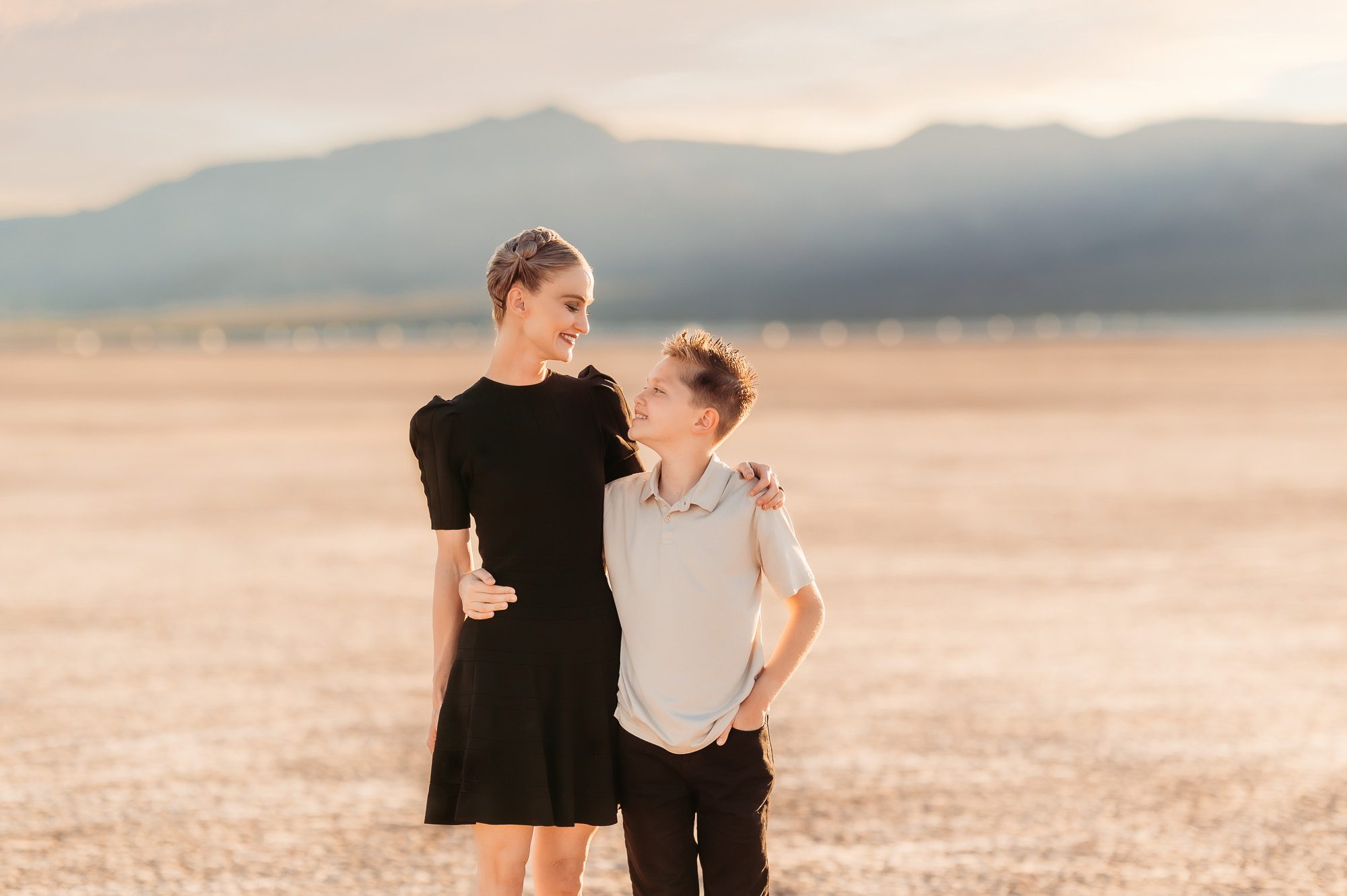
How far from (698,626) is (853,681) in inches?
160

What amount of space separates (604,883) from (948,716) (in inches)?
92.1

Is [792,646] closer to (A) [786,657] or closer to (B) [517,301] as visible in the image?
(A) [786,657]

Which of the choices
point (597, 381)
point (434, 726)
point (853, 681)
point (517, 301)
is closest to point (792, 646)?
point (597, 381)

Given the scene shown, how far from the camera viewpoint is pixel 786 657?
311cm

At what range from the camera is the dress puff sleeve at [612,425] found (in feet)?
10.6

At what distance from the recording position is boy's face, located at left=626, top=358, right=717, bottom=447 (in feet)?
10.1

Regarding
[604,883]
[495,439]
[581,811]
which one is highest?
[495,439]

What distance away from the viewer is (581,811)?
3.18 m

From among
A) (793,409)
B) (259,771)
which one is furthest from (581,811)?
(793,409)

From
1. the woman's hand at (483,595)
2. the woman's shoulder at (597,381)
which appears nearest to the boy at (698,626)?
the woman's shoulder at (597,381)

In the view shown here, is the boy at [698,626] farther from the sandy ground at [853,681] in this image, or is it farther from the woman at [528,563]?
the sandy ground at [853,681]

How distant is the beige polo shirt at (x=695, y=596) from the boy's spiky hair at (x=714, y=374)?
13 cm

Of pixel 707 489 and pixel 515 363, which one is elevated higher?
pixel 515 363

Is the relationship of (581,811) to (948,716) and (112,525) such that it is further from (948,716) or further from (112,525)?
(112,525)
